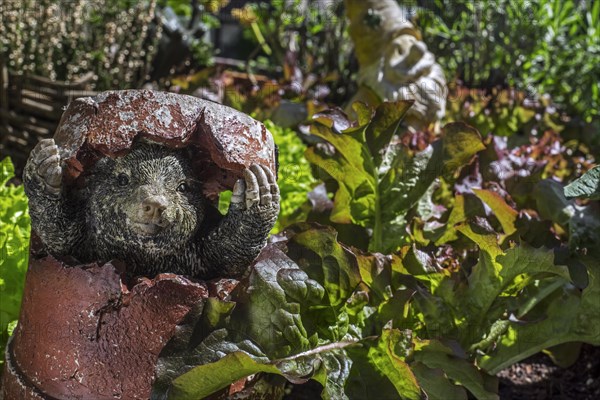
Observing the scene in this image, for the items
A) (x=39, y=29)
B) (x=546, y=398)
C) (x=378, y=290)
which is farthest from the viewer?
(x=39, y=29)

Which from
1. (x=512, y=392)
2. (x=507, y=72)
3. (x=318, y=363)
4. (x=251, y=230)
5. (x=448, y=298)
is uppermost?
(x=251, y=230)

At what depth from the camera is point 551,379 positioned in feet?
8.03

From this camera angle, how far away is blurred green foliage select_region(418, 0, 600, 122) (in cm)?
471

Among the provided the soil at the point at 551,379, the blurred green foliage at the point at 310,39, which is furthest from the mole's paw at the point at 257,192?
the blurred green foliage at the point at 310,39

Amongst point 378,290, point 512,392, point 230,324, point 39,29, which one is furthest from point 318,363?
point 39,29

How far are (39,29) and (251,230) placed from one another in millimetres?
2452

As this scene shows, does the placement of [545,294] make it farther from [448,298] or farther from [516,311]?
[448,298]

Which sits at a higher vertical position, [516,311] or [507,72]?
[516,311]

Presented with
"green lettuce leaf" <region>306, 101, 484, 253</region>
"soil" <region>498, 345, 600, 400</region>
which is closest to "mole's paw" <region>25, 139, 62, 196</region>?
"green lettuce leaf" <region>306, 101, 484, 253</region>

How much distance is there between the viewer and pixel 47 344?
1.39 meters

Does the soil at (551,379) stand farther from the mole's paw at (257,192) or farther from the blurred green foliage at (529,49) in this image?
the blurred green foliage at (529,49)

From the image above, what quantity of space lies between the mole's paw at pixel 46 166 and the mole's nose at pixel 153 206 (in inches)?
6.1

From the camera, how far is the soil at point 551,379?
234 cm

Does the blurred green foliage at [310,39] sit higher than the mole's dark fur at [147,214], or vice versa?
the mole's dark fur at [147,214]
